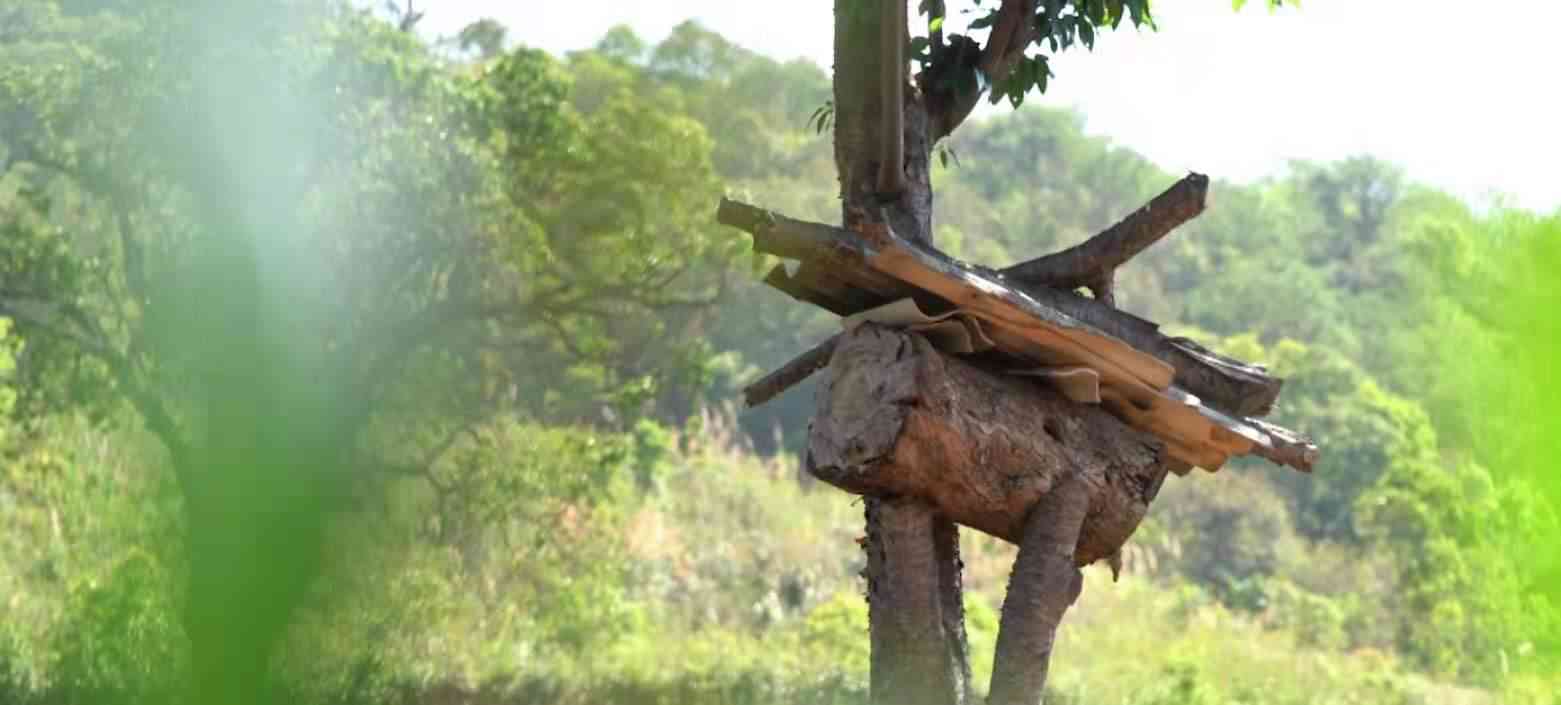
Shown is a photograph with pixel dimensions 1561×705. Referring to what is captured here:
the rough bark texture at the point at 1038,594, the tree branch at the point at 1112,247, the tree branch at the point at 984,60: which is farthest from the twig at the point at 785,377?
the rough bark texture at the point at 1038,594

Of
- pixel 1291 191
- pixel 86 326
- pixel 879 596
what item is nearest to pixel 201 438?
pixel 86 326

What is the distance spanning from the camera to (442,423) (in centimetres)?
1041

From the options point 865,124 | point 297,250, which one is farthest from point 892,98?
point 297,250

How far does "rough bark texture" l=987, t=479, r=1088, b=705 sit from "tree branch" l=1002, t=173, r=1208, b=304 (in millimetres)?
578

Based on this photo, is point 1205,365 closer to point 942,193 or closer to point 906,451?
point 906,451

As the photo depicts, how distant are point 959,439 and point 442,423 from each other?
680 cm

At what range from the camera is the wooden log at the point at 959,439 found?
3869 millimetres

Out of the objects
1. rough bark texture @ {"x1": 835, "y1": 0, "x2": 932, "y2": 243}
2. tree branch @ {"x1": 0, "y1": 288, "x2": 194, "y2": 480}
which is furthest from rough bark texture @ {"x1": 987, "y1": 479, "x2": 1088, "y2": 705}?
tree branch @ {"x1": 0, "y1": 288, "x2": 194, "y2": 480}

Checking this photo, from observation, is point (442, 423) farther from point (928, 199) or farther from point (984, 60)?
point (928, 199)

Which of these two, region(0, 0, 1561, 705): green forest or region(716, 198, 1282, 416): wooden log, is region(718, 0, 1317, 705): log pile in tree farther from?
region(0, 0, 1561, 705): green forest

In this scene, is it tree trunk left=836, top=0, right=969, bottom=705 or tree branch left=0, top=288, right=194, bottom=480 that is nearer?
tree trunk left=836, top=0, right=969, bottom=705

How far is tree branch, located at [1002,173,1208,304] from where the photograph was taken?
14.6 ft

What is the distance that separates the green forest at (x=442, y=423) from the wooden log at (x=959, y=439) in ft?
2.60

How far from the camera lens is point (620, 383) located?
11938 millimetres
